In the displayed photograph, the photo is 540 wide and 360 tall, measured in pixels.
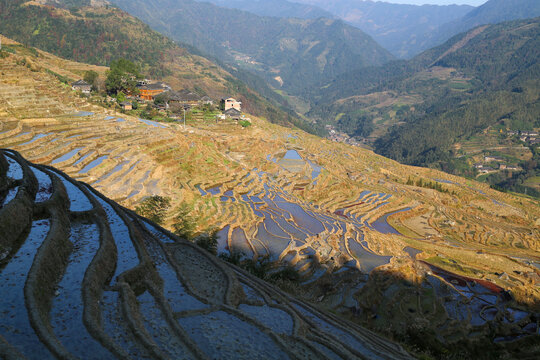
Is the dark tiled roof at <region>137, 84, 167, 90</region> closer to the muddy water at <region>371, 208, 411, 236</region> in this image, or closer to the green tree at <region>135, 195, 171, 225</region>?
the green tree at <region>135, 195, 171, 225</region>

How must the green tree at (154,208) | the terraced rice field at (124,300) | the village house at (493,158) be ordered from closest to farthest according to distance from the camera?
the terraced rice field at (124,300) → the green tree at (154,208) → the village house at (493,158)

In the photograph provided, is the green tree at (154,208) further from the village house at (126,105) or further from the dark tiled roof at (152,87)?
the dark tiled roof at (152,87)

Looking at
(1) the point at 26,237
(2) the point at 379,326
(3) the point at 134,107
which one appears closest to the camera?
(1) the point at 26,237

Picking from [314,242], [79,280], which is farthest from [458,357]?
[79,280]

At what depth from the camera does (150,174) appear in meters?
28.1

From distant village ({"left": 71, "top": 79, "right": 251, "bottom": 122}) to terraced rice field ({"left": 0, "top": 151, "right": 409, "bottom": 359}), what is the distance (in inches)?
1696

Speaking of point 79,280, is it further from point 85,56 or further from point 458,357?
point 85,56

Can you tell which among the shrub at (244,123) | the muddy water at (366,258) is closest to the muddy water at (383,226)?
the muddy water at (366,258)

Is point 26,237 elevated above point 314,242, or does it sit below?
above

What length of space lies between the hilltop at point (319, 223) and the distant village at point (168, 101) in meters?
9.31

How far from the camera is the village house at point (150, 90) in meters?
63.7

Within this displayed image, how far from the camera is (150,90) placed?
64.5m

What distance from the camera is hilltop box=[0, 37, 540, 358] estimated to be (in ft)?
62.9

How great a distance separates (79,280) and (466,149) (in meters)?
136
